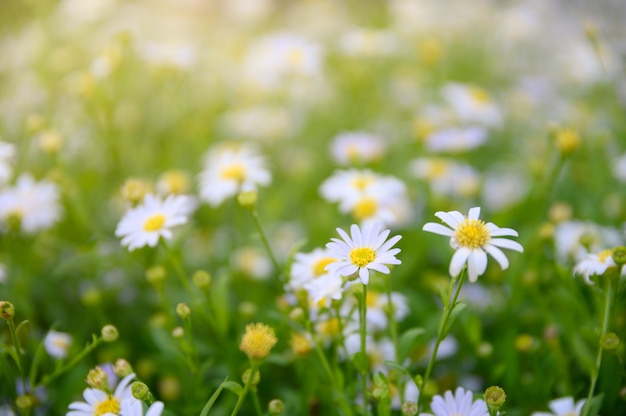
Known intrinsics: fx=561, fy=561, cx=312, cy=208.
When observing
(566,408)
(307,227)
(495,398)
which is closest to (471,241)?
(495,398)

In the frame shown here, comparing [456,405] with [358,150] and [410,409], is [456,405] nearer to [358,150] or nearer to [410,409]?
[410,409]

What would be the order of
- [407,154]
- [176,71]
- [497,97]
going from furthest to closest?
1. [497,97]
2. [407,154]
3. [176,71]

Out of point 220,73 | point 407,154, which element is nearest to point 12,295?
point 407,154

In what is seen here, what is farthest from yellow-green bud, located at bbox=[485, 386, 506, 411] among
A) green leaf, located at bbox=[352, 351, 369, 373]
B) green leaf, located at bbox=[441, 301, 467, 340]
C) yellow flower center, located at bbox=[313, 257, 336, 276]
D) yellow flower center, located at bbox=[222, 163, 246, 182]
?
yellow flower center, located at bbox=[222, 163, 246, 182]

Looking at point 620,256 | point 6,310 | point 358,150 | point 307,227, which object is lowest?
point 6,310

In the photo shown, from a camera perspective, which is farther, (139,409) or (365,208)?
(365,208)

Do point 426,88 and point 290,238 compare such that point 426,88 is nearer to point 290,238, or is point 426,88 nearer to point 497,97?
point 497,97
